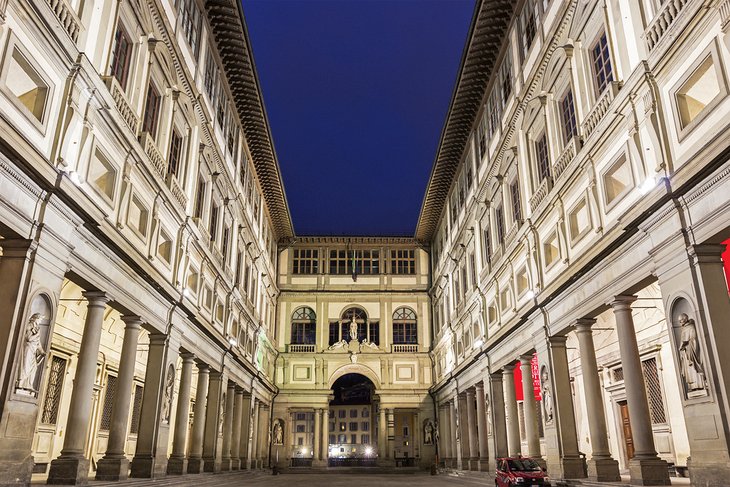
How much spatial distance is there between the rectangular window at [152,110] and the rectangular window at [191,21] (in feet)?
12.2

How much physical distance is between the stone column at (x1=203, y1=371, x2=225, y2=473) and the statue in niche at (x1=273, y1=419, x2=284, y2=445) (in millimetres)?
17742

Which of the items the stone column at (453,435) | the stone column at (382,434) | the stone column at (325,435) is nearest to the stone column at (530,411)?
the stone column at (453,435)

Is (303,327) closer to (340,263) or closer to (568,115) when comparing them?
(340,263)

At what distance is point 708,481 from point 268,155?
108ft

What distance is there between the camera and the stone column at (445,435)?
4402 cm

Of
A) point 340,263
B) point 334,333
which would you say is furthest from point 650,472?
point 340,263

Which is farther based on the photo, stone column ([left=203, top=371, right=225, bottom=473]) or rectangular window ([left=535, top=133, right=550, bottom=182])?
stone column ([left=203, top=371, right=225, bottom=473])

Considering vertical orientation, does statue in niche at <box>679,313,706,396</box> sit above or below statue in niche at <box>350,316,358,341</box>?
below

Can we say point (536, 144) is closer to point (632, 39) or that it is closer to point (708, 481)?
point (632, 39)

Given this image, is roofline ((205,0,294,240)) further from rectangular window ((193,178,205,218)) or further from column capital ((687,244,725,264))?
column capital ((687,244,725,264))

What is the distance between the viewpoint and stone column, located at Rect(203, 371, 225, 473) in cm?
2930

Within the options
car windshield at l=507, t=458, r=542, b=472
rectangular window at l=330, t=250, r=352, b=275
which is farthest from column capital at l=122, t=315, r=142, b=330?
rectangular window at l=330, t=250, r=352, b=275

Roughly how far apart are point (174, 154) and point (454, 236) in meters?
22.4

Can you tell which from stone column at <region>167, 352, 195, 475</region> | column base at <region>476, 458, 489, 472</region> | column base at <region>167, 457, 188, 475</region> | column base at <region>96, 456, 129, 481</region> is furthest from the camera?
column base at <region>476, 458, 489, 472</region>
